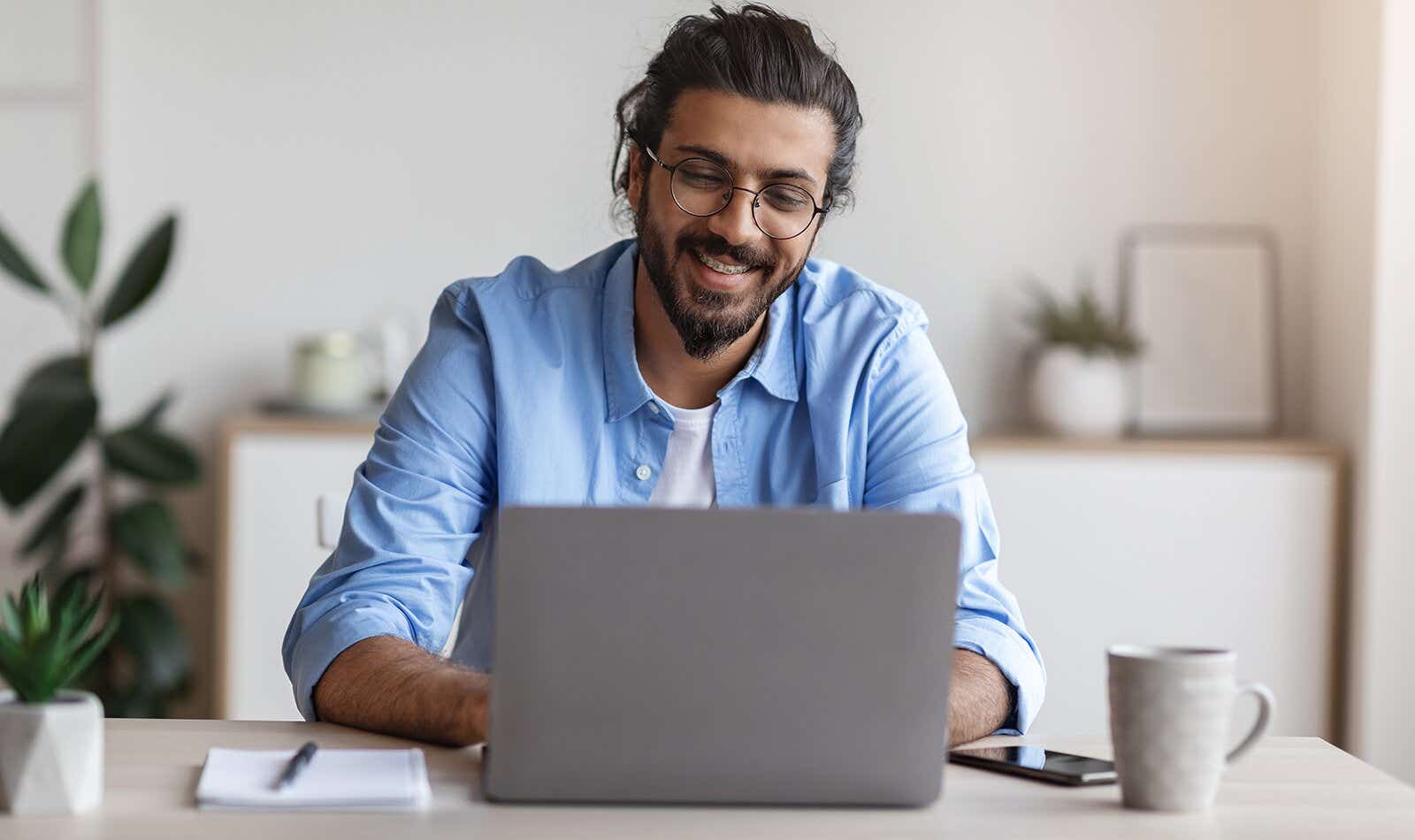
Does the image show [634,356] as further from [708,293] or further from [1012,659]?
[1012,659]

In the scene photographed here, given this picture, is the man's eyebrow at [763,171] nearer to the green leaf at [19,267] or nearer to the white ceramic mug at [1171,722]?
the white ceramic mug at [1171,722]

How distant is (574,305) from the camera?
1.96m

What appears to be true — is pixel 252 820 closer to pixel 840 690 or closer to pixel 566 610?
pixel 566 610

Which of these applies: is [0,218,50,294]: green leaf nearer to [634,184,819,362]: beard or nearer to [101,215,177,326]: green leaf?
[101,215,177,326]: green leaf

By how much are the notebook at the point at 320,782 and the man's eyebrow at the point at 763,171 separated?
2.75 ft

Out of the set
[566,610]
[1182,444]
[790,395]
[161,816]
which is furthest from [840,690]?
[1182,444]

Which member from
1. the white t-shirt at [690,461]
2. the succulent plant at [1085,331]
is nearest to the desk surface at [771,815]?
the white t-shirt at [690,461]

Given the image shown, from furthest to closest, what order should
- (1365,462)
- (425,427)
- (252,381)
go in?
1. (252,381)
2. (1365,462)
3. (425,427)

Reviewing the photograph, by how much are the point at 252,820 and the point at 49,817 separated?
0.44 feet

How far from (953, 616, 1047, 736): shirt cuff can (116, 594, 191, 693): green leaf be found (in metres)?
2.37

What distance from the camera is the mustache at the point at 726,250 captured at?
184cm

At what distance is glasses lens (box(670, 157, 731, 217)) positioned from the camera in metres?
1.84

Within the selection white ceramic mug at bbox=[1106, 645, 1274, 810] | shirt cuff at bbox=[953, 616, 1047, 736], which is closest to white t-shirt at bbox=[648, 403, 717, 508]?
shirt cuff at bbox=[953, 616, 1047, 736]

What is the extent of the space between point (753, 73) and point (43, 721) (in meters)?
1.15
